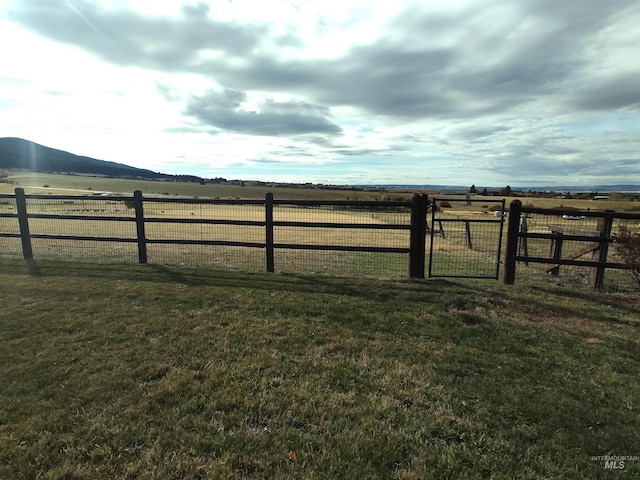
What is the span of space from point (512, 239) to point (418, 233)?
171cm

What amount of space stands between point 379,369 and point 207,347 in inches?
74.1

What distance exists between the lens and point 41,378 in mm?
3590

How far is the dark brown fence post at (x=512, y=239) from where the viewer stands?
710cm

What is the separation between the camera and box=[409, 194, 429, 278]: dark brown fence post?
7352 millimetres

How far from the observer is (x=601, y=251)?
750 centimetres

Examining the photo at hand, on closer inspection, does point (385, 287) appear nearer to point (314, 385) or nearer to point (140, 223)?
point (314, 385)

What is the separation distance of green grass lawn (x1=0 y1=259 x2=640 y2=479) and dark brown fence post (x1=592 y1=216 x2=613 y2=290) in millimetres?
1402

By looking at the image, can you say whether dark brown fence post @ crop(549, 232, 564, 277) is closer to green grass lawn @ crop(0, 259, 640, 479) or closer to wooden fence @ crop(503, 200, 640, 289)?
wooden fence @ crop(503, 200, 640, 289)

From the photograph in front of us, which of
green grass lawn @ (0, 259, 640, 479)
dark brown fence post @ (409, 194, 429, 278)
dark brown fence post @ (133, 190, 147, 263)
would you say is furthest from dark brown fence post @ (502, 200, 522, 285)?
dark brown fence post @ (133, 190, 147, 263)

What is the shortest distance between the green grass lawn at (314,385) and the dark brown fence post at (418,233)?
1.28m

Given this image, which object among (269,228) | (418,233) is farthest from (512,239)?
(269,228)

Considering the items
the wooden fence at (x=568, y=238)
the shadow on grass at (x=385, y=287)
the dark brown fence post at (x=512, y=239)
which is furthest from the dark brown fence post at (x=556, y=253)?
the dark brown fence post at (x=512, y=239)

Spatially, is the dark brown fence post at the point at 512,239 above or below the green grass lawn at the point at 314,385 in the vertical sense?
above

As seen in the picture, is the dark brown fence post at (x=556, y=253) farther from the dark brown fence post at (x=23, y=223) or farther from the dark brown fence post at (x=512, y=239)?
the dark brown fence post at (x=23, y=223)
